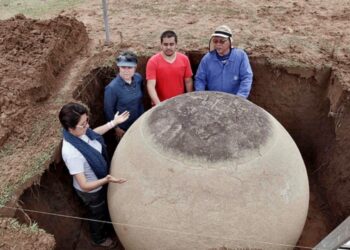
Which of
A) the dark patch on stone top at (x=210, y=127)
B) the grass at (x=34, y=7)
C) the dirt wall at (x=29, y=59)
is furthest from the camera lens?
the grass at (x=34, y=7)

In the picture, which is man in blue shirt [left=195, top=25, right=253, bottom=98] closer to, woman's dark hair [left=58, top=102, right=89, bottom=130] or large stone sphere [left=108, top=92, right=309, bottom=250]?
large stone sphere [left=108, top=92, right=309, bottom=250]

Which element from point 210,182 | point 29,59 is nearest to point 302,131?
point 210,182

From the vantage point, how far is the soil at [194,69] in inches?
199

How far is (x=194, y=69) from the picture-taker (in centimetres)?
686

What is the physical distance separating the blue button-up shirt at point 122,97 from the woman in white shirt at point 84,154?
560mm

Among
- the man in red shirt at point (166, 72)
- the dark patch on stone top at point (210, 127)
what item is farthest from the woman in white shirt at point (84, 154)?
the man in red shirt at point (166, 72)

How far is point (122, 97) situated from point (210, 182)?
2121mm

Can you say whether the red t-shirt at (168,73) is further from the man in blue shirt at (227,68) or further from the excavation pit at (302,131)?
the excavation pit at (302,131)

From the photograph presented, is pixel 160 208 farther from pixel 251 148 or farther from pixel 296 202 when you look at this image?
pixel 296 202

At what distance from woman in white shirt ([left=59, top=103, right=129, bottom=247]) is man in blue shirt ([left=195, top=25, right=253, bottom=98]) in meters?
1.61

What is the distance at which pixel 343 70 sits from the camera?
240 inches

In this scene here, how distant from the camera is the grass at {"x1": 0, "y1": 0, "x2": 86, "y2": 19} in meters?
8.84

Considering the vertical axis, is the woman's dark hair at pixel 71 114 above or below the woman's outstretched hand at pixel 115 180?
above

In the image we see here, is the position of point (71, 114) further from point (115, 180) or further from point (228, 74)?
point (228, 74)
